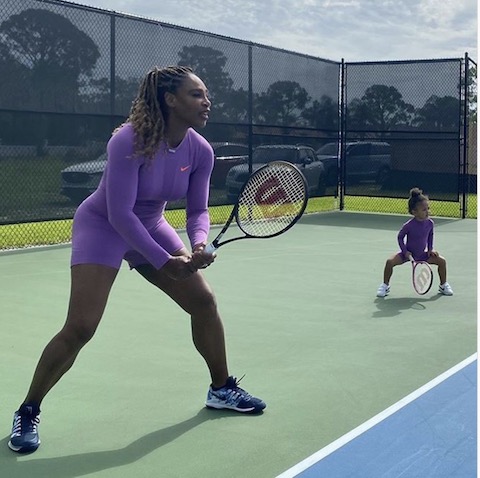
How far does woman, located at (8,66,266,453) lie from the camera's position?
11.1 feet

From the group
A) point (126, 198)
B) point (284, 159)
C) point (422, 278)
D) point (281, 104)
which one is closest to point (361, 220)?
point (284, 159)

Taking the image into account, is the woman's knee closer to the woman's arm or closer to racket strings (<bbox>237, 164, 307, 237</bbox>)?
the woman's arm

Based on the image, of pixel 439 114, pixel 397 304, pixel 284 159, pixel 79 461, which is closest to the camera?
pixel 79 461

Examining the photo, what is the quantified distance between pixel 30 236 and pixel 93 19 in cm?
282

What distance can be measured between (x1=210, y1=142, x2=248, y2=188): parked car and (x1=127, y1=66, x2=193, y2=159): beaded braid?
877 cm

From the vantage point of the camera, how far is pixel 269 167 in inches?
160

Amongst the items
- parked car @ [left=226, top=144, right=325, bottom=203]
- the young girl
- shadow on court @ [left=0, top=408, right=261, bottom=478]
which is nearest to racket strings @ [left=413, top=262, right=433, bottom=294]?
the young girl

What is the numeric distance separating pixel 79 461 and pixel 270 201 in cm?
162

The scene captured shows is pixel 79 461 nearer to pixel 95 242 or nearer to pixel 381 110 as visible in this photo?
pixel 95 242

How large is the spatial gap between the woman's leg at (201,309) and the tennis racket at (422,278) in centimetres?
332

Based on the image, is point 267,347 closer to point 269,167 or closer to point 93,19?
point 269,167

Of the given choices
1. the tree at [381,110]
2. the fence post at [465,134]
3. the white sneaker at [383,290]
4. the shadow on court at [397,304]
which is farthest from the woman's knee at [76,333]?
the tree at [381,110]

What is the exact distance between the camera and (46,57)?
9.70m

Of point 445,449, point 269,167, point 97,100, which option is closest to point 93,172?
point 97,100
